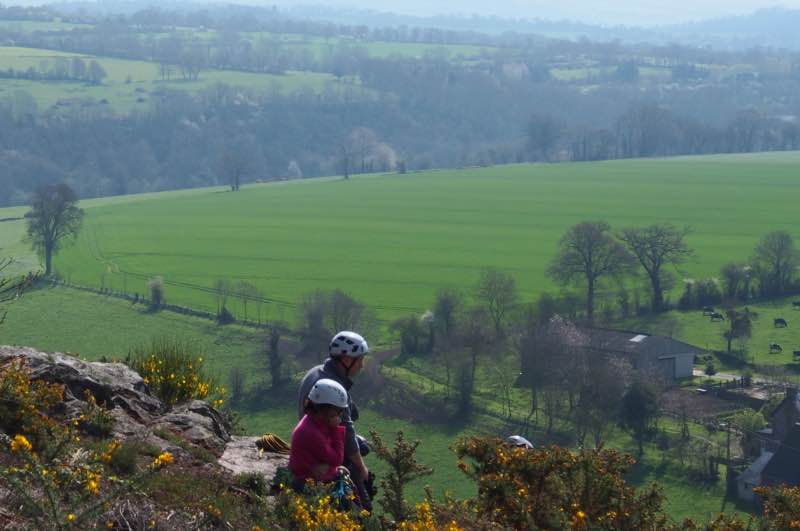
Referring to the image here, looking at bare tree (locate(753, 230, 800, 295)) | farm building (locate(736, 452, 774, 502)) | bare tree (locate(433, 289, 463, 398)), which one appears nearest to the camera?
farm building (locate(736, 452, 774, 502))

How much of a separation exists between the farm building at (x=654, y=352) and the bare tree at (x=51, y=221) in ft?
131

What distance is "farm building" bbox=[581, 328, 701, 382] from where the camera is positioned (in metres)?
51.1

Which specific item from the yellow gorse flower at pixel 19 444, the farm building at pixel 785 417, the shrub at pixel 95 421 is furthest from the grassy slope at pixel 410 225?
the yellow gorse flower at pixel 19 444

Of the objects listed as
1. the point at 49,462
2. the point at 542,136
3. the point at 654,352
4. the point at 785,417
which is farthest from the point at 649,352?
the point at 542,136

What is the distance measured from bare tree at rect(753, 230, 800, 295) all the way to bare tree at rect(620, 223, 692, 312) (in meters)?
4.67

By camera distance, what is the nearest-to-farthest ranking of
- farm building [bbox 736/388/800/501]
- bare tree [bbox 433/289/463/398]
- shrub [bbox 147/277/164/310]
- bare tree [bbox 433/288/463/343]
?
1. farm building [bbox 736/388/800/501]
2. bare tree [bbox 433/289/463/398]
3. bare tree [bbox 433/288/463/343]
4. shrub [bbox 147/277/164/310]

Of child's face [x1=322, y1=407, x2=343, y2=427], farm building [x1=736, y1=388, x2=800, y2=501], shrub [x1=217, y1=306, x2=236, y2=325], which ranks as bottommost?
shrub [x1=217, y1=306, x2=236, y2=325]

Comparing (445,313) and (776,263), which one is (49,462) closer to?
(445,313)

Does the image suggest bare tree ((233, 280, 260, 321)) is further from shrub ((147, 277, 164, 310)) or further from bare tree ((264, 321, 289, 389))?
bare tree ((264, 321, 289, 389))

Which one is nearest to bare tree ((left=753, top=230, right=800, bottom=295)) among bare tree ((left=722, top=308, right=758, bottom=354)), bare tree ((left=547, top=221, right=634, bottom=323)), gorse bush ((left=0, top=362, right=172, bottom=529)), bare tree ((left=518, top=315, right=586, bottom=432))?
bare tree ((left=547, top=221, right=634, bottom=323))

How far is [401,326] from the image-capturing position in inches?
2304

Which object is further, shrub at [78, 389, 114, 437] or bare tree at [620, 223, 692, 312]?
bare tree at [620, 223, 692, 312]

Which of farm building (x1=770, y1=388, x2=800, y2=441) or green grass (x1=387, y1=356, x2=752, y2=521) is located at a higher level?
farm building (x1=770, y1=388, x2=800, y2=441)

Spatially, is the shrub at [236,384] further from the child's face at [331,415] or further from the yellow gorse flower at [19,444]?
the yellow gorse flower at [19,444]
